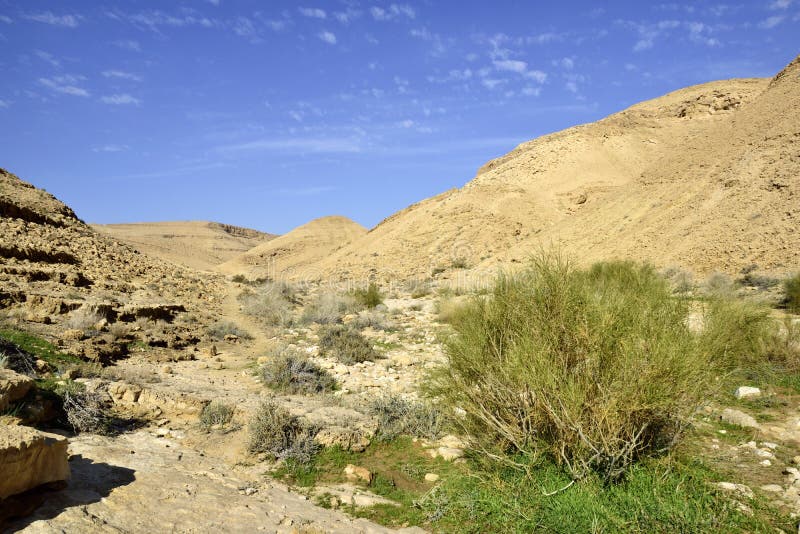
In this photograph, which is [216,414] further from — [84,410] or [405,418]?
[405,418]

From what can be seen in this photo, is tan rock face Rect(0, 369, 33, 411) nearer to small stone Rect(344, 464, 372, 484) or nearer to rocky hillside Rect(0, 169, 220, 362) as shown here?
rocky hillside Rect(0, 169, 220, 362)

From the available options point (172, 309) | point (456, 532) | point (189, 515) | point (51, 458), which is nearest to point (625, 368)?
point (456, 532)

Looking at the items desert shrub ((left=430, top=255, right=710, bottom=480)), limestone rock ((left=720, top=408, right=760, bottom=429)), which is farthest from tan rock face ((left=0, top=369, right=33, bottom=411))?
limestone rock ((left=720, top=408, right=760, bottom=429))

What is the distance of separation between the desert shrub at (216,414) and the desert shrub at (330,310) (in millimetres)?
7178

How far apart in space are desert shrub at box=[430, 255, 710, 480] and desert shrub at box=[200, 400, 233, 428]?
2.74 m

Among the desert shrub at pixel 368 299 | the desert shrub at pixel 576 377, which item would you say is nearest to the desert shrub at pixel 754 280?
the desert shrub at pixel 368 299

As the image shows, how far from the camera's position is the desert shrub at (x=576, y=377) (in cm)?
365

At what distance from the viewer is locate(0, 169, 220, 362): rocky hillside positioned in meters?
8.30

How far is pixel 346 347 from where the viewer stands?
→ 9445 millimetres

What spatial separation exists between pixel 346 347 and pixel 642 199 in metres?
21.6

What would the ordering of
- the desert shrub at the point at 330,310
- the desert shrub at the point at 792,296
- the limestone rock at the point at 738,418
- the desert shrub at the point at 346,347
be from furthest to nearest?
the desert shrub at the point at 330,310, the desert shrub at the point at 792,296, the desert shrub at the point at 346,347, the limestone rock at the point at 738,418

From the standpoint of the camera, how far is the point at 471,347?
4.73m

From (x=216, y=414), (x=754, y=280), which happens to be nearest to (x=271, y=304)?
(x=216, y=414)

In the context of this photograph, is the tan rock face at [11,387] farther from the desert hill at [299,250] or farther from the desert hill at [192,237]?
the desert hill at [192,237]
